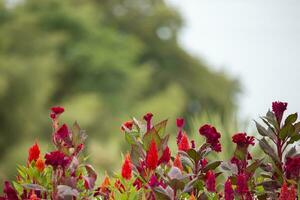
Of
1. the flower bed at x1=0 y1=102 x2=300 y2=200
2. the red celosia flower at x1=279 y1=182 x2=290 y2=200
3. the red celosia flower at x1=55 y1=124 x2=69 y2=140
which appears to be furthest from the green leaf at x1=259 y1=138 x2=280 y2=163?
the red celosia flower at x1=55 y1=124 x2=69 y2=140

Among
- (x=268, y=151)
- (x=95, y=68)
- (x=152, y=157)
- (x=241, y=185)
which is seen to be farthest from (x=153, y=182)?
(x=95, y=68)

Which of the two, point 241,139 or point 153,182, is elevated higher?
point 241,139

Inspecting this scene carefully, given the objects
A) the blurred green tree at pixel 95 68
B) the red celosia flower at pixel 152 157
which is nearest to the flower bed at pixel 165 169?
the red celosia flower at pixel 152 157

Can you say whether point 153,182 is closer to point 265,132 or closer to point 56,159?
point 56,159

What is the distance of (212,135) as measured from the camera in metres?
1.61

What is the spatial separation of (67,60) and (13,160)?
6.51m

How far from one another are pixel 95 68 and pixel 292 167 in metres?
22.8

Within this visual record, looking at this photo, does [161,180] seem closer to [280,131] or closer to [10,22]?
[280,131]

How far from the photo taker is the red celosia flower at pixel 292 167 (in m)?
1.57

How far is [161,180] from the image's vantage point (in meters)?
1.62

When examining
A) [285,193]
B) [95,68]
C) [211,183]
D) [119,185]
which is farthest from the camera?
[95,68]

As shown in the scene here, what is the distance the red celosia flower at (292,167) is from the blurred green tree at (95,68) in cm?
1747

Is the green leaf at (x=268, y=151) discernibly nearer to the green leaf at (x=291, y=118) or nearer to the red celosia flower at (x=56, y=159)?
the green leaf at (x=291, y=118)

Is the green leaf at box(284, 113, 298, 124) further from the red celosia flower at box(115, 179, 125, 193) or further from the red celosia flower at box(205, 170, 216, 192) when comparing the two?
the red celosia flower at box(115, 179, 125, 193)
